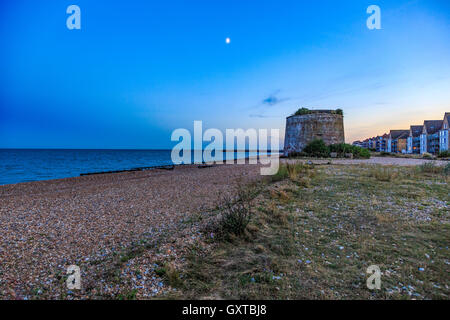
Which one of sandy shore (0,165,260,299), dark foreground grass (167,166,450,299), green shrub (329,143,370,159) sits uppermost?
green shrub (329,143,370,159)

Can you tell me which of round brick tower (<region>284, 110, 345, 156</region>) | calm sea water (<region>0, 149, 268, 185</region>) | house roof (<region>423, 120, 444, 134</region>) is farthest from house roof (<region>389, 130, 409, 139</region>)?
calm sea water (<region>0, 149, 268, 185</region>)

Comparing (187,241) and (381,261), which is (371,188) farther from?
(187,241)

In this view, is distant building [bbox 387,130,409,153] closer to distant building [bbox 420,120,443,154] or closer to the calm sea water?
distant building [bbox 420,120,443,154]

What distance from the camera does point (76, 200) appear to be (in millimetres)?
8969

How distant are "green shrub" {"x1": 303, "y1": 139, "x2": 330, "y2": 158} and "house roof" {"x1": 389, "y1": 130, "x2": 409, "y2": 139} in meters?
64.9

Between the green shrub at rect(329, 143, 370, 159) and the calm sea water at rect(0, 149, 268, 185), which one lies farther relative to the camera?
the green shrub at rect(329, 143, 370, 159)

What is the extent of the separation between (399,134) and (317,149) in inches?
2747

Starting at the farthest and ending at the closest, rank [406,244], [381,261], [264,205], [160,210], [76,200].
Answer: [76,200] < [160,210] < [264,205] < [406,244] < [381,261]

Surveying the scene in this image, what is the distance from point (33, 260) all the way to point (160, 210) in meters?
3.54

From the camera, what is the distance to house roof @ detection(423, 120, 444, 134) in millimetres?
54219

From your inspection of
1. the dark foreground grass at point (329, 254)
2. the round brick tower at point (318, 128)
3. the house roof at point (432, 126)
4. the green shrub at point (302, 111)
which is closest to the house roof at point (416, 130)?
the house roof at point (432, 126)

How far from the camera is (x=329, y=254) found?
11.4 feet

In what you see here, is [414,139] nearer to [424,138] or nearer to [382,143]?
[424,138]
